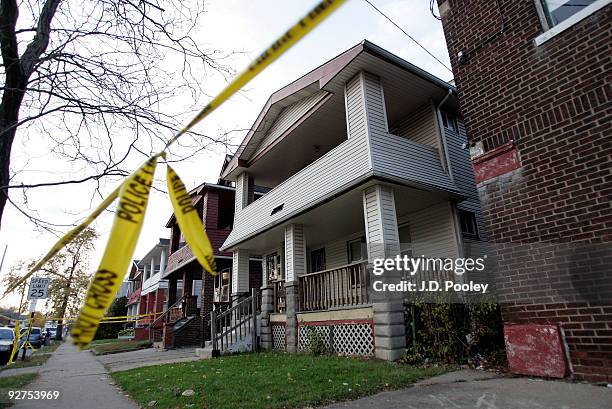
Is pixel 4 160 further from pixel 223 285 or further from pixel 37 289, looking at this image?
pixel 223 285

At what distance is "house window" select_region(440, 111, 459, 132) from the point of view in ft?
37.1

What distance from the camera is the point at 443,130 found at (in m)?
10.7

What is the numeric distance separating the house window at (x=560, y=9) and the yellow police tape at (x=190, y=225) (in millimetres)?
6099

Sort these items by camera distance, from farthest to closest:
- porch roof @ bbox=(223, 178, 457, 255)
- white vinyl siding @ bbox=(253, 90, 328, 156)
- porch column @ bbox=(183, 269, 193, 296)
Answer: porch column @ bbox=(183, 269, 193, 296) < white vinyl siding @ bbox=(253, 90, 328, 156) < porch roof @ bbox=(223, 178, 457, 255)

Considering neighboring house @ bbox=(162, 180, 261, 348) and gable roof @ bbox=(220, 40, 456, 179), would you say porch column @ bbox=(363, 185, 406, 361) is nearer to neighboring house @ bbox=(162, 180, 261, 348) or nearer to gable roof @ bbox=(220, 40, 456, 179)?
gable roof @ bbox=(220, 40, 456, 179)

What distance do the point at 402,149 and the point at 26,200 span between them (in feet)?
25.5

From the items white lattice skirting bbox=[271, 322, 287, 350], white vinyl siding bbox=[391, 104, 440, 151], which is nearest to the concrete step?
white lattice skirting bbox=[271, 322, 287, 350]

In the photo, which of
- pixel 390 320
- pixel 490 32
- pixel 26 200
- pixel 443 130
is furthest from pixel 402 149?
pixel 26 200

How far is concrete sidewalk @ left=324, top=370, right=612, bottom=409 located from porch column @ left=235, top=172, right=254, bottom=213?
10.9m

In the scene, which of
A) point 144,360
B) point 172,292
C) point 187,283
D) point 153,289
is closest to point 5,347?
point 144,360

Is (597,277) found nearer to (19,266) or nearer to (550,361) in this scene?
(550,361)

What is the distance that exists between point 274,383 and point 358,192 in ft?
16.4

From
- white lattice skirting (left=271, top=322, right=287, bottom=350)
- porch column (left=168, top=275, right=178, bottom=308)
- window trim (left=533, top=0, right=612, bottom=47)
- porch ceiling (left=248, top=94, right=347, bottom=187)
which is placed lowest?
white lattice skirting (left=271, top=322, right=287, bottom=350)

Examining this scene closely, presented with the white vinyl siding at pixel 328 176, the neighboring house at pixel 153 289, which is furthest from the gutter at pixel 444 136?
the neighboring house at pixel 153 289
